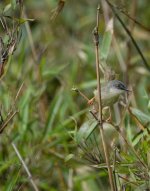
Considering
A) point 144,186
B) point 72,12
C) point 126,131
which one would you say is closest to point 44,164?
point 126,131

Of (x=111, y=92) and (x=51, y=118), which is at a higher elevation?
(x=111, y=92)

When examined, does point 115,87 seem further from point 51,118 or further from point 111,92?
point 51,118

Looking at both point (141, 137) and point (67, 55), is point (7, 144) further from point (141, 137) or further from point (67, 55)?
point (67, 55)

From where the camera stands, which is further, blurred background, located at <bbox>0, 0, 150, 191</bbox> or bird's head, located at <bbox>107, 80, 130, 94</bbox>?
blurred background, located at <bbox>0, 0, 150, 191</bbox>

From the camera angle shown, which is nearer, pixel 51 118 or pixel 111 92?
pixel 111 92

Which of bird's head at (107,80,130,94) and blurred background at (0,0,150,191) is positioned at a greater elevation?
bird's head at (107,80,130,94)

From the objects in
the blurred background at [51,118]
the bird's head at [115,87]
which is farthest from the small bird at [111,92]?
the blurred background at [51,118]

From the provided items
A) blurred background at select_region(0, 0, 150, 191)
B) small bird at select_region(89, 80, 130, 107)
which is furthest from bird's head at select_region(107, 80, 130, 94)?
blurred background at select_region(0, 0, 150, 191)

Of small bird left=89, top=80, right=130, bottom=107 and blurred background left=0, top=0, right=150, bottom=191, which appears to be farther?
blurred background left=0, top=0, right=150, bottom=191

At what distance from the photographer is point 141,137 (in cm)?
163

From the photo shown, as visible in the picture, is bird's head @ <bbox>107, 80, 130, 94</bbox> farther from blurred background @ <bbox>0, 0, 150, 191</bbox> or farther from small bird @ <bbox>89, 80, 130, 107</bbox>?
blurred background @ <bbox>0, 0, 150, 191</bbox>

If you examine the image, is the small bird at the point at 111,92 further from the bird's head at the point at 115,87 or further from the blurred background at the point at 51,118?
the blurred background at the point at 51,118

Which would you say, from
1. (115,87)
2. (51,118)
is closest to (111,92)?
(115,87)

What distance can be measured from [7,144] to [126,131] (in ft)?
1.69
